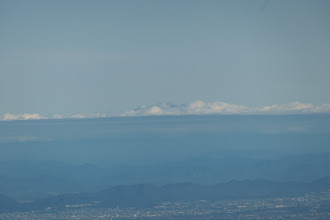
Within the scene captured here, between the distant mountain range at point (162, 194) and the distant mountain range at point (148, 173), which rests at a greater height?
the distant mountain range at point (148, 173)

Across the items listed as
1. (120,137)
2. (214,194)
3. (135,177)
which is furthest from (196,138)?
(214,194)

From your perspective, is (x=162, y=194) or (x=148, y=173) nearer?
(x=162, y=194)

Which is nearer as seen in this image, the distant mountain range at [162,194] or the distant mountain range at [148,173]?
the distant mountain range at [162,194]

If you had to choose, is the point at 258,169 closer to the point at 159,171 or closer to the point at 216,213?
the point at 159,171

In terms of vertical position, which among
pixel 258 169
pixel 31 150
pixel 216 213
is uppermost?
pixel 31 150

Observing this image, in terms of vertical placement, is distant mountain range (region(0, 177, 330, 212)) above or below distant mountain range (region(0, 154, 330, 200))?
below

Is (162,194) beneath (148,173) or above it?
beneath

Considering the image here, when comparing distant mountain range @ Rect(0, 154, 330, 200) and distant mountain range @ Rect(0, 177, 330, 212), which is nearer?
distant mountain range @ Rect(0, 177, 330, 212)

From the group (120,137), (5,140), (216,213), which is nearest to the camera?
(216,213)
